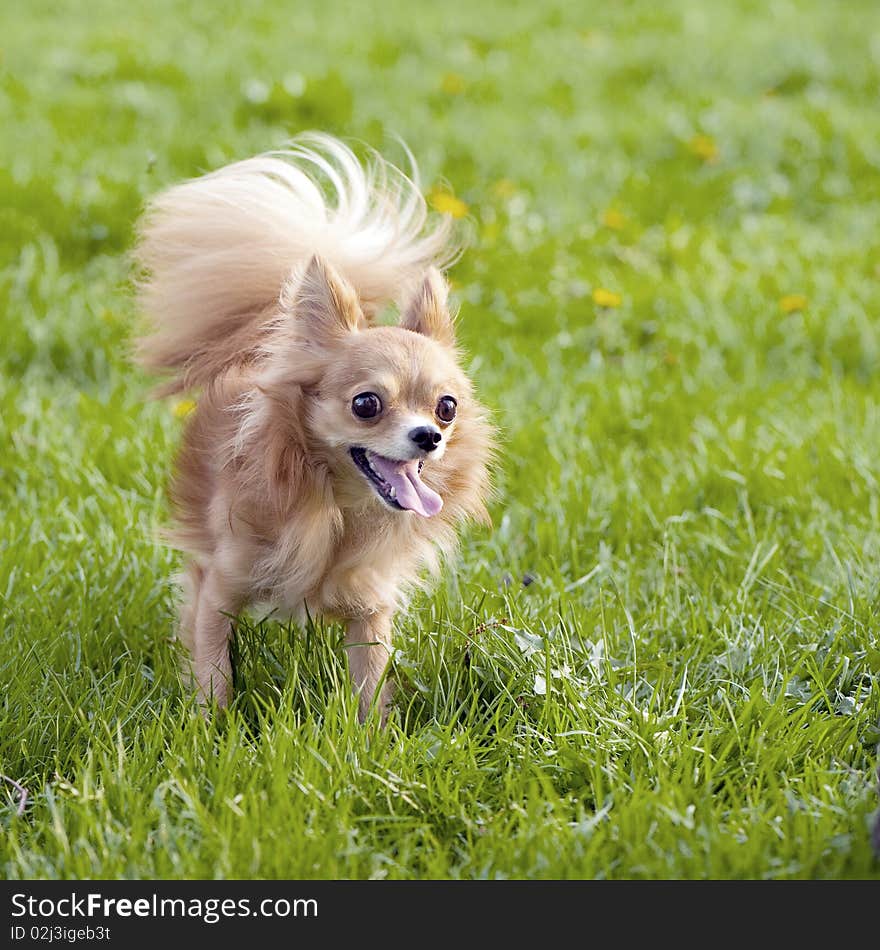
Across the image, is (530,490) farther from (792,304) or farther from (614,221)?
(614,221)

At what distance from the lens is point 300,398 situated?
2.59m

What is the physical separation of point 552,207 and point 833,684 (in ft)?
11.8

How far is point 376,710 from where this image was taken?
2.63 metres

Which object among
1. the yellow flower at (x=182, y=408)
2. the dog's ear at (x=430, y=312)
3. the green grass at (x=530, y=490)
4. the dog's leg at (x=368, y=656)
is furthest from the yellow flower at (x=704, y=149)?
the dog's leg at (x=368, y=656)

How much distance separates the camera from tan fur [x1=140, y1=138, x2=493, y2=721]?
2.57 m

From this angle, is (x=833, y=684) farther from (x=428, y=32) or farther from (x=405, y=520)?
(x=428, y=32)

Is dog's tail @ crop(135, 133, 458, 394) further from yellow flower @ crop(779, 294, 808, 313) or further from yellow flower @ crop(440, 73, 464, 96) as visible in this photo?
yellow flower @ crop(440, 73, 464, 96)

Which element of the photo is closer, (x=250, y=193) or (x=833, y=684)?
(x=833, y=684)

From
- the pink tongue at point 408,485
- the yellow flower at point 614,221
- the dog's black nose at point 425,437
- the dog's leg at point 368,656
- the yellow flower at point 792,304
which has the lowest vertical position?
the dog's leg at point 368,656

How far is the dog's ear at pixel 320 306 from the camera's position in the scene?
2619 mm

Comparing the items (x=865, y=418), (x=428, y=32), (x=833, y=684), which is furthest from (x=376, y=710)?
(x=428, y=32)

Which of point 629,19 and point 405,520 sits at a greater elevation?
point 629,19

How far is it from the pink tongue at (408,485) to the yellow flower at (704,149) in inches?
183

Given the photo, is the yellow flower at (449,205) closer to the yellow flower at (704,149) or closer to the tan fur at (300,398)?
the yellow flower at (704,149)
